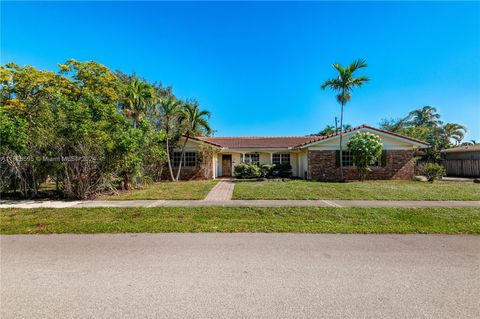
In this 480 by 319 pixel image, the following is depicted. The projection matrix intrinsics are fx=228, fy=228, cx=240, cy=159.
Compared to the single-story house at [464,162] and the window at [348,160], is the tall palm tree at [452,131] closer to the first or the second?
the single-story house at [464,162]

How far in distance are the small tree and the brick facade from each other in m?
1.32

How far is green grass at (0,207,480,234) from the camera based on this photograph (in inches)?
210

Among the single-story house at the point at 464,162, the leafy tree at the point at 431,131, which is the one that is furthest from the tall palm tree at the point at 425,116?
the single-story house at the point at 464,162

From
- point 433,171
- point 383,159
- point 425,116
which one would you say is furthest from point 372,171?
point 425,116

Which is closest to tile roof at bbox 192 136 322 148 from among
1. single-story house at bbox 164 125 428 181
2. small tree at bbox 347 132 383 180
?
single-story house at bbox 164 125 428 181

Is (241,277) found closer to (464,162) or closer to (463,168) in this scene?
(464,162)

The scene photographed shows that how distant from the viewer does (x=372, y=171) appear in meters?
16.7

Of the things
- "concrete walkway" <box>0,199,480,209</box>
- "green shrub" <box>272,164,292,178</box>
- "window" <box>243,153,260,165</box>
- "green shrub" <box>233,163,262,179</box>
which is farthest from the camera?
"window" <box>243,153,260,165</box>

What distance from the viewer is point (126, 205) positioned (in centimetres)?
809

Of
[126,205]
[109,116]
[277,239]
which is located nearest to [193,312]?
[277,239]

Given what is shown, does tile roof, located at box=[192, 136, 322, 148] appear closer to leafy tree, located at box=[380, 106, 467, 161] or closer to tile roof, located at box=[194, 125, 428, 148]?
tile roof, located at box=[194, 125, 428, 148]

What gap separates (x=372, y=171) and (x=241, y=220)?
562 inches

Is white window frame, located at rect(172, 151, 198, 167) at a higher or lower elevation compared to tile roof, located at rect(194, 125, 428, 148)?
lower

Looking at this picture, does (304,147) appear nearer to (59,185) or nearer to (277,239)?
(277,239)
